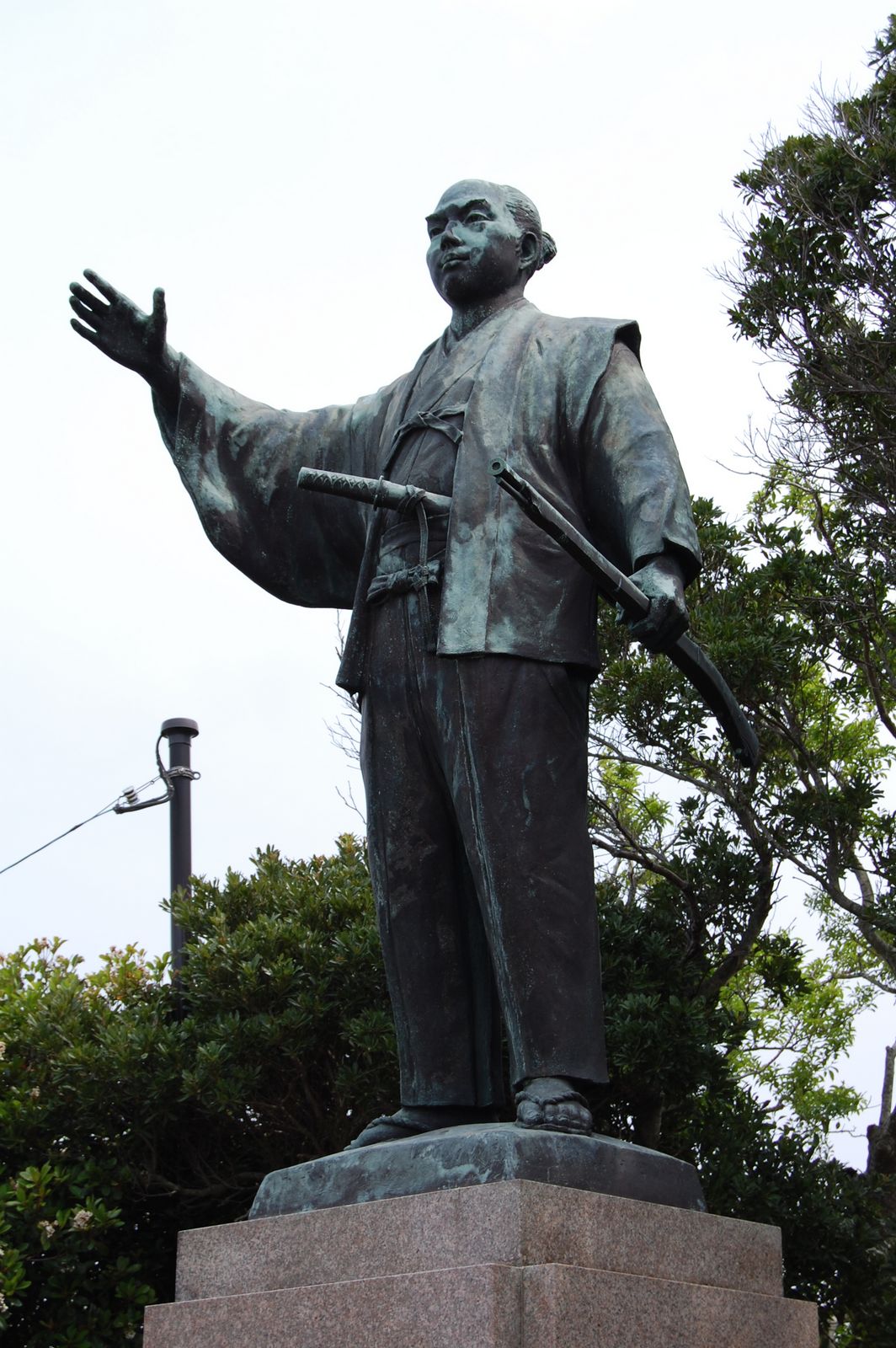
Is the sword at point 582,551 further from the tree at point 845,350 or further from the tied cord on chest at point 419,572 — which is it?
the tree at point 845,350

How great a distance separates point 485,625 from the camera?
4.18 m

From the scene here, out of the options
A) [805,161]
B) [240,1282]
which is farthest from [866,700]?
[240,1282]

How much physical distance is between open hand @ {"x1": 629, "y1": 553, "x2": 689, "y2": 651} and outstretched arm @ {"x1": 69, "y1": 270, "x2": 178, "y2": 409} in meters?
1.63

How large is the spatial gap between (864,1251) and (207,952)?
3896 millimetres

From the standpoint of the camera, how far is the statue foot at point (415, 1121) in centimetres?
419

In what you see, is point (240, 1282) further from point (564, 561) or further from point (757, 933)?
point (757, 933)

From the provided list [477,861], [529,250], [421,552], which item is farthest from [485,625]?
[529,250]

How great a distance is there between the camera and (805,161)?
1020 cm

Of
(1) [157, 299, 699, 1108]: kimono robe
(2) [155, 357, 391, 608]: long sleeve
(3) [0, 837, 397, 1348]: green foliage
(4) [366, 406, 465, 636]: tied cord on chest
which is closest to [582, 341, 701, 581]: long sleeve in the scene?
(1) [157, 299, 699, 1108]: kimono robe

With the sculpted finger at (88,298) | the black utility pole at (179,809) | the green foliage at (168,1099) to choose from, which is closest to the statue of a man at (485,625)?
the sculpted finger at (88,298)

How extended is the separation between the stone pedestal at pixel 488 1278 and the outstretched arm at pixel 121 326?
2.39m

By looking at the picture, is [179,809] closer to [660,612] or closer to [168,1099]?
[168,1099]

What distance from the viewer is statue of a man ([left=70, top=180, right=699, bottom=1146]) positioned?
160 inches

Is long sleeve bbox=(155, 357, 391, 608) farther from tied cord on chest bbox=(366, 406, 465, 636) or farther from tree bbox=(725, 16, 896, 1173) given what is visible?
tree bbox=(725, 16, 896, 1173)
